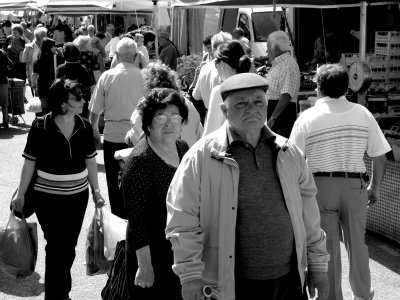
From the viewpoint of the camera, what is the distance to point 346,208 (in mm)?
5105

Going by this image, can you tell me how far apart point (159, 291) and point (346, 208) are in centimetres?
170

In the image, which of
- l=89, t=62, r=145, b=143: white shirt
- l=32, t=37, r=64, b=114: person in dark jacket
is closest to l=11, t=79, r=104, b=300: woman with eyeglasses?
l=89, t=62, r=145, b=143: white shirt

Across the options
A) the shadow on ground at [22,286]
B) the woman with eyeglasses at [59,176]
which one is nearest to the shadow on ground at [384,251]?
the woman with eyeglasses at [59,176]

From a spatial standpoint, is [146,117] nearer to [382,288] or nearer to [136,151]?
[136,151]

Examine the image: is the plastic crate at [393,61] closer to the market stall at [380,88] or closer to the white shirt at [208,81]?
the market stall at [380,88]

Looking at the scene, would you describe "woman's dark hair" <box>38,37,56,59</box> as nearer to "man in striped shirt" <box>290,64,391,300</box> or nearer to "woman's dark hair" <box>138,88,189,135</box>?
"man in striped shirt" <box>290,64,391,300</box>

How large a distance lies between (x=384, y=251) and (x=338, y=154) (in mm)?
2101

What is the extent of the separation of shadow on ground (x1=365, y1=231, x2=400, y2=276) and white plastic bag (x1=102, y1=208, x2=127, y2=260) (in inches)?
97.0

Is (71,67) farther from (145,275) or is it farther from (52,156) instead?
(145,275)

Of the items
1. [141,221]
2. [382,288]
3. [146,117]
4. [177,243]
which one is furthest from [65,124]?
[382,288]

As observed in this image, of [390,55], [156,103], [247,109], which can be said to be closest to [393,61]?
[390,55]

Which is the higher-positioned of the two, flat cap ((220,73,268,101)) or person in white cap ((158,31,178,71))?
flat cap ((220,73,268,101))

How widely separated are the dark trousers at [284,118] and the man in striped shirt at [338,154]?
233 centimetres

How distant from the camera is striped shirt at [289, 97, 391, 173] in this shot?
5090mm
